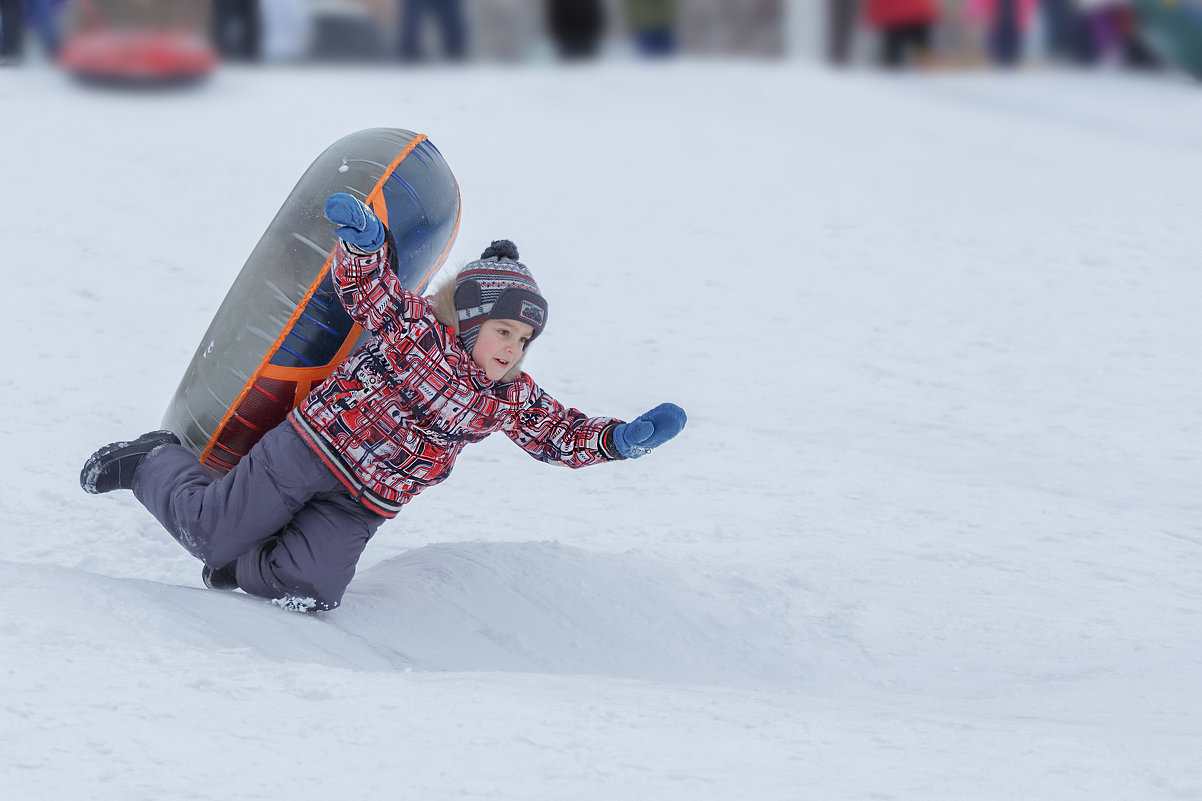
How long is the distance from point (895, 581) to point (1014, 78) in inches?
302

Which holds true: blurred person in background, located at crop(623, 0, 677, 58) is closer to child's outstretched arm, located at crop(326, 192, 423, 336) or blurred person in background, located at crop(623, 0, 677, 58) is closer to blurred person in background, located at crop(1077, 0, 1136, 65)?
blurred person in background, located at crop(1077, 0, 1136, 65)

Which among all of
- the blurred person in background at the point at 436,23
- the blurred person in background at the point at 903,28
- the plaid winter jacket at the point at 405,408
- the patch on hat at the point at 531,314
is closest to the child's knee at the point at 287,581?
the plaid winter jacket at the point at 405,408

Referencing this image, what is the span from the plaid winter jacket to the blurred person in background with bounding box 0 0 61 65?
226 inches

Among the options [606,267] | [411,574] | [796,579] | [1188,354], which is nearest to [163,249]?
[606,267]

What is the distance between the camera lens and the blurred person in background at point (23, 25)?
746 centimetres

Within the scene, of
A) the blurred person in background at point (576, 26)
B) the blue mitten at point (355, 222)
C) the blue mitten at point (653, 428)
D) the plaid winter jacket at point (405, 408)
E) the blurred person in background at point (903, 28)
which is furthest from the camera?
the blurred person in background at point (903, 28)

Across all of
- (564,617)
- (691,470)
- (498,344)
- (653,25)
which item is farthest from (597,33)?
(564,617)

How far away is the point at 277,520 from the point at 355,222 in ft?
2.50

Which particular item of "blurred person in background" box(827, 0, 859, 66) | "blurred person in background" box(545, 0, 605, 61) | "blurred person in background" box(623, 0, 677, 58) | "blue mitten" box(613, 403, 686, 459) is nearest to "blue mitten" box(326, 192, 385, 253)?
"blue mitten" box(613, 403, 686, 459)

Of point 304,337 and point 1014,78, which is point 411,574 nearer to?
point 304,337

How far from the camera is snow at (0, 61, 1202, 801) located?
78.8 inches

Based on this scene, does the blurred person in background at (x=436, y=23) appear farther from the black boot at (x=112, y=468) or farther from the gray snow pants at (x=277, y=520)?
the gray snow pants at (x=277, y=520)

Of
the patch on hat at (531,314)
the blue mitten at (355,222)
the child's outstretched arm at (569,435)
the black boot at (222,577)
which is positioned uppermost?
the blue mitten at (355,222)

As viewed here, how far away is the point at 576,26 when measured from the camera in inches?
339
